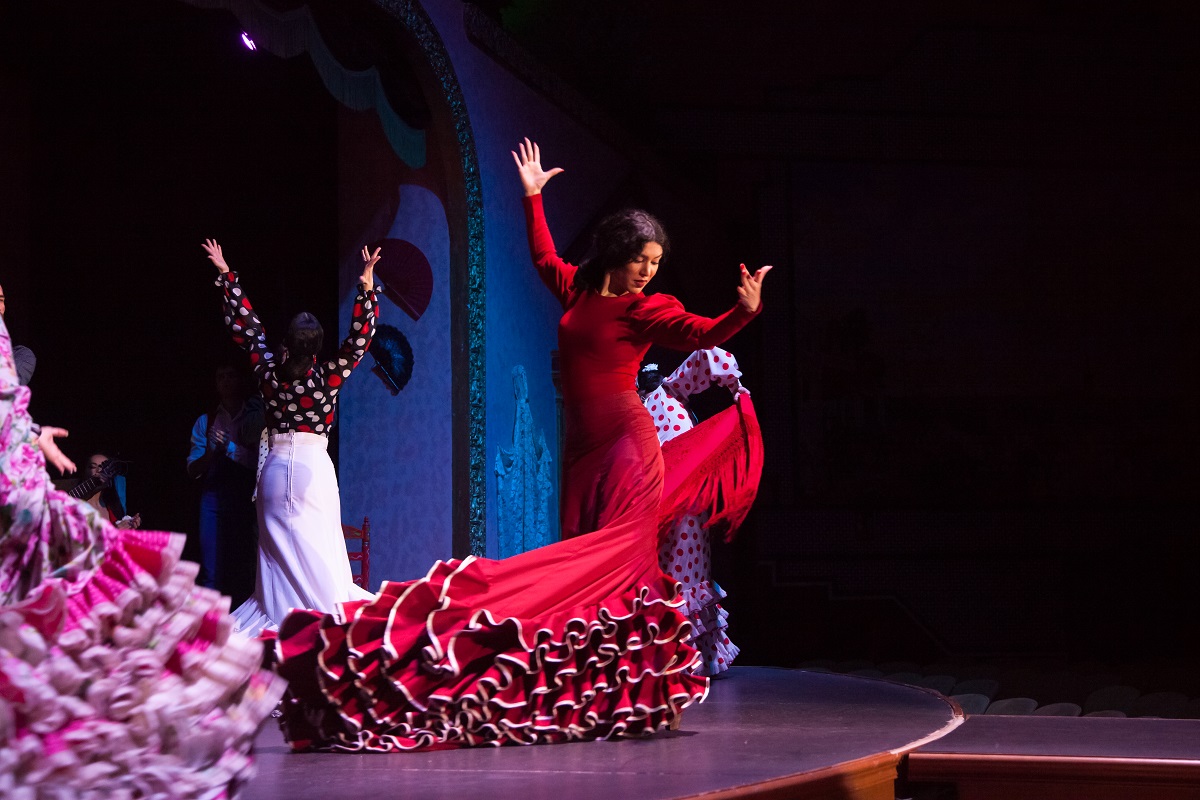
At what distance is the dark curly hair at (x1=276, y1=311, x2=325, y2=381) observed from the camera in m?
4.29

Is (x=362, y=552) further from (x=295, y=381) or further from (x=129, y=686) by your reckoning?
(x=129, y=686)

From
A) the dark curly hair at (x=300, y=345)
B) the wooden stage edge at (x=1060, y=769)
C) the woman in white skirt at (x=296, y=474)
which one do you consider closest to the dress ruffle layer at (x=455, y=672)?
the wooden stage edge at (x=1060, y=769)

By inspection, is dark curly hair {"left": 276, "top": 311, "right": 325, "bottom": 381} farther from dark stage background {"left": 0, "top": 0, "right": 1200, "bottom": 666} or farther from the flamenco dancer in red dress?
dark stage background {"left": 0, "top": 0, "right": 1200, "bottom": 666}

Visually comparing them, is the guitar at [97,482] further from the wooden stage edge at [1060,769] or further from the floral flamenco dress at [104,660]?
the wooden stage edge at [1060,769]

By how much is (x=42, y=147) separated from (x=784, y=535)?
18.2ft

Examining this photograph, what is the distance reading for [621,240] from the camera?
3373 mm

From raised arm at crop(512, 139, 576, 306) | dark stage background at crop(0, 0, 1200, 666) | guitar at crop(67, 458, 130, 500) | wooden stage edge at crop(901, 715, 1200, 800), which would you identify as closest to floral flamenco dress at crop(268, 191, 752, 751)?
raised arm at crop(512, 139, 576, 306)

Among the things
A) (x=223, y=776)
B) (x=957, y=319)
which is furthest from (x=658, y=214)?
(x=223, y=776)

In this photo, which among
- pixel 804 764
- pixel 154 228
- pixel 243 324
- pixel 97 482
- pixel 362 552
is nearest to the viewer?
pixel 804 764

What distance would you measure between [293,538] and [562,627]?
1.67 meters

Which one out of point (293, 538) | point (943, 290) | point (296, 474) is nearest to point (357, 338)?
point (296, 474)

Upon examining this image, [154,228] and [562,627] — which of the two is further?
[154,228]

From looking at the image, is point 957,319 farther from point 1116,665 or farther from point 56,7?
point 56,7

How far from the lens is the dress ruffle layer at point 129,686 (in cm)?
182
